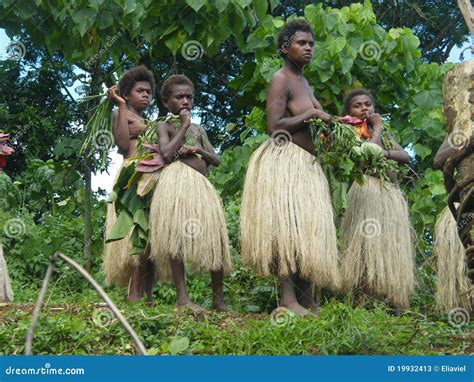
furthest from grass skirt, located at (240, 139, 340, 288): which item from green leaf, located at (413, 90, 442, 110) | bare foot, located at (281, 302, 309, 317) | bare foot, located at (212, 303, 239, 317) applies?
green leaf, located at (413, 90, 442, 110)

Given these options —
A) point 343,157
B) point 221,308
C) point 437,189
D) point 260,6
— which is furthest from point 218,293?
point 437,189

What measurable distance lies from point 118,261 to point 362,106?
161cm

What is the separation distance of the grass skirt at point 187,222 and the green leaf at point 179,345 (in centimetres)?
127

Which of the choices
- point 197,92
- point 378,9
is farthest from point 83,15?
point 378,9

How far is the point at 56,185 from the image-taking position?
23.4 feet

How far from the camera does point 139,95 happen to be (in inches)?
236

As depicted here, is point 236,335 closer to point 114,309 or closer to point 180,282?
point 180,282

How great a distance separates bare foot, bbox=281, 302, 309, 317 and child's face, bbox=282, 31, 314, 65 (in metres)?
1.27

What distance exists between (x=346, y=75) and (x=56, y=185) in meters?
2.03

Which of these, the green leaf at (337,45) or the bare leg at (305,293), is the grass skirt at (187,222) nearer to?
the bare leg at (305,293)

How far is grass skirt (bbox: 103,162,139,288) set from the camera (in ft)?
18.9

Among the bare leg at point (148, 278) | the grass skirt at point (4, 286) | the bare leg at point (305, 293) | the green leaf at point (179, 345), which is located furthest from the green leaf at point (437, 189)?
the green leaf at point (179, 345)

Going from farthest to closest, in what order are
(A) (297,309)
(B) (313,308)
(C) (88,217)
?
1. (C) (88,217)
2. (B) (313,308)
3. (A) (297,309)

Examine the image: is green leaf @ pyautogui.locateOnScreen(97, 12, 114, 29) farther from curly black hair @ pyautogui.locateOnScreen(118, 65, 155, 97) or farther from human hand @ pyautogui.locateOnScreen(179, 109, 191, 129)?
human hand @ pyautogui.locateOnScreen(179, 109, 191, 129)
